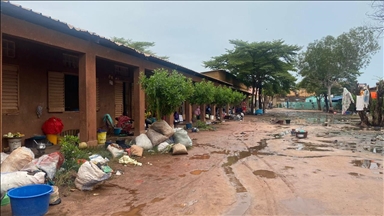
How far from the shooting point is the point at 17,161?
14.0 feet

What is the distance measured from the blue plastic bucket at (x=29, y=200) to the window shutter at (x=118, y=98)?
8070 mm

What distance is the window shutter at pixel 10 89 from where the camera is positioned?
22.3 feet

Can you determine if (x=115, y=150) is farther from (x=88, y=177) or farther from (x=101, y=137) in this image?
(x=88, y=177)

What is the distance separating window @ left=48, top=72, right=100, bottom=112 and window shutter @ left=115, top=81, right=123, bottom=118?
7.67ft

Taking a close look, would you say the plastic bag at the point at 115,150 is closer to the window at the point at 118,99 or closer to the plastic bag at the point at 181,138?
the plastic bag at the point at 181,138

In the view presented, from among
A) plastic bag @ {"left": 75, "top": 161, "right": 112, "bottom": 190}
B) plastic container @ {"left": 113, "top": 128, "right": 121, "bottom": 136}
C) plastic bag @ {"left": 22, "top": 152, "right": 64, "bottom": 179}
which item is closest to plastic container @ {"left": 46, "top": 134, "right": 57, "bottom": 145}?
plastic container @ {"left": 113, "top": 128, "right": 121, "bottom": 136}

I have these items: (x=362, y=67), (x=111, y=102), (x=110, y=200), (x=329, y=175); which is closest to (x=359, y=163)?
(x=329, y=175)

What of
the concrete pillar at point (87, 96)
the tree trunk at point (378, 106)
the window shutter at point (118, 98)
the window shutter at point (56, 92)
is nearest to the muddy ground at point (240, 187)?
the concrete pillar at point (87, 96)

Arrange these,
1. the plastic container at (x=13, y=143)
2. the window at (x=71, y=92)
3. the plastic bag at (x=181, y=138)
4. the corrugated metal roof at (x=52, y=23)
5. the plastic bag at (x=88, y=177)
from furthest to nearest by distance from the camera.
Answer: the plastic bag at (x=181, y=138) < the window at (x=71, y=92) < the plastic container at (x=13, y=143) < the corrugated metal roof at (x=52, y=23) < the plastic bag at (x=88, y=177)

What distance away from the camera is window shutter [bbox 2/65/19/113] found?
6806 millimetres

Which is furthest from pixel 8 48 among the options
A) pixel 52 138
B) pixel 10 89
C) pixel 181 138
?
pixel 181 138

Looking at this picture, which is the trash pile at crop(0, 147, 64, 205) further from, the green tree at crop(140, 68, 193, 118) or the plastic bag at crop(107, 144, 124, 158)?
the green tree at crop(140, 68, 193, 118)

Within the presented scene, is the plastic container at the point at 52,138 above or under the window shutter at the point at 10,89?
under

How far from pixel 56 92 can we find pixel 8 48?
6.13 feet
